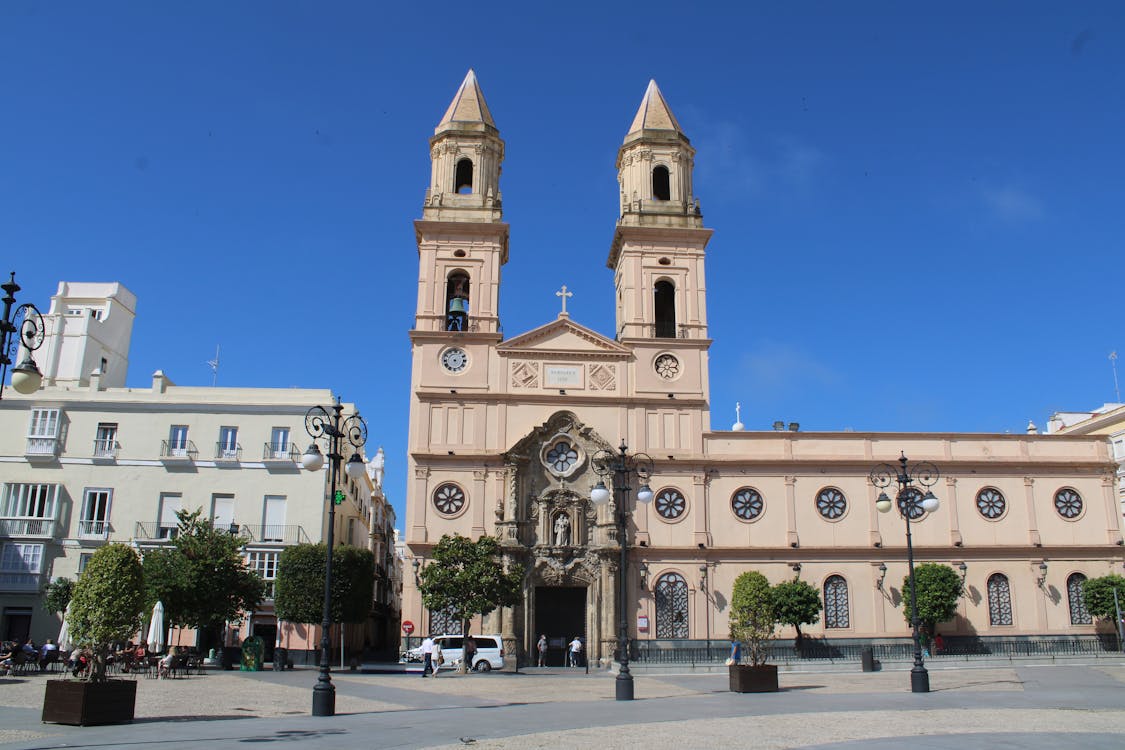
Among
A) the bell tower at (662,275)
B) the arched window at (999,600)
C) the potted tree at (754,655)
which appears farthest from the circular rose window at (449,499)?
the arched window at (999,600)

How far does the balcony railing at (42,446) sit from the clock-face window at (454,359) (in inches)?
701

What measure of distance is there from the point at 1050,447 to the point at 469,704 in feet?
117

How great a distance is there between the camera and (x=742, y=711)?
2048cm

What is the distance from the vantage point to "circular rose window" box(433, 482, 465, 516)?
141 feet

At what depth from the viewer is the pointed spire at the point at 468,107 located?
49.3 metres

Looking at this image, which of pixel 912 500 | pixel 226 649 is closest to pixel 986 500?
pixel 912 500

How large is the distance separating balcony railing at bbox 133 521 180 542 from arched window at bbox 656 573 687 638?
21.7 metres

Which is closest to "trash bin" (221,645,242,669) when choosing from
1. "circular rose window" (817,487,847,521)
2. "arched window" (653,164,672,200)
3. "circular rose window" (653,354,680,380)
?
"circular rose window" (653,354,680,380)

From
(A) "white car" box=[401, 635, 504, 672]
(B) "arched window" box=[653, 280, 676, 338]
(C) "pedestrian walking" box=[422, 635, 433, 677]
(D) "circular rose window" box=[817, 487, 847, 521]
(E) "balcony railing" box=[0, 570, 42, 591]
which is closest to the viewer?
(C) "pedestrian walking" box=[422, 635, 433, 677]

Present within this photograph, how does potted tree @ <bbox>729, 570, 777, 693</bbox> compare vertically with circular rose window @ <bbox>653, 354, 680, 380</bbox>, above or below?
below

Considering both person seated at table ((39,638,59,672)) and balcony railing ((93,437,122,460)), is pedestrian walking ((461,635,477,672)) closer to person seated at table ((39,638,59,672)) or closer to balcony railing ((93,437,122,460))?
person seated at table ((39,638,59,672))

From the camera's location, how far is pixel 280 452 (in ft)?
144

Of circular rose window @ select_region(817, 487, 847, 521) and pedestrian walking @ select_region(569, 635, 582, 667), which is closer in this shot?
pedestrian walking @ select_region(569, 635, 582, 667)

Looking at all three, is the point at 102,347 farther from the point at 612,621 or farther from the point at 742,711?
the point at 742,711
